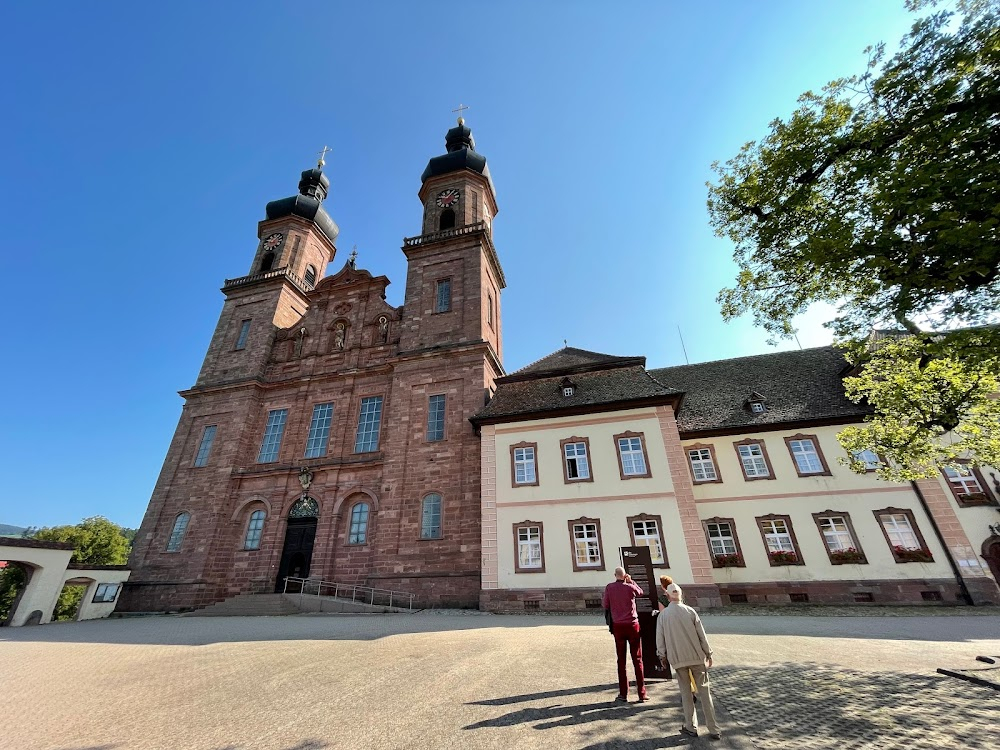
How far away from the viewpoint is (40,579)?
53.8 feet

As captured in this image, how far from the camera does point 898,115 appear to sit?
24.0 feet

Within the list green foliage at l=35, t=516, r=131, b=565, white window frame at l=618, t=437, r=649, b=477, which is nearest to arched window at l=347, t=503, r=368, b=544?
white window frame at l=618, t=437, r=649, b=477

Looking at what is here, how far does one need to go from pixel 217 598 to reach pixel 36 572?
254 inches

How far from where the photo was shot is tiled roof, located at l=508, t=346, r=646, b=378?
20.2 m

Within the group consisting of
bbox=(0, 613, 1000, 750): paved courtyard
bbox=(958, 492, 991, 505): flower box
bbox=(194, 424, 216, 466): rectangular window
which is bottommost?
bbox=(0, 613, 1000, 750): paved courtyard

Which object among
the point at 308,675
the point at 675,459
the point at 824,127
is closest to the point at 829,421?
the point at 675,459

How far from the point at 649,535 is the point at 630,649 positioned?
11.2 meters

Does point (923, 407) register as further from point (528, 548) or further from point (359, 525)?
point (359, 525)

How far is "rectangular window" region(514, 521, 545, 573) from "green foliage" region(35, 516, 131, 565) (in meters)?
54.0

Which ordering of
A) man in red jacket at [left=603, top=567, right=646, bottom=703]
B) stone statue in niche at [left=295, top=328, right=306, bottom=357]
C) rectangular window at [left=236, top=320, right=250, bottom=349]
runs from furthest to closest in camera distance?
rectangular window at [left=236, top=320, right=250, bottom=349]
stone statue in niche at [left=295, top=328, right=306, bottom=357]
man in red jacket at [left=603, top=567, right=646, bottom=703]

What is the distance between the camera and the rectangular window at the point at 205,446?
23.5 metres

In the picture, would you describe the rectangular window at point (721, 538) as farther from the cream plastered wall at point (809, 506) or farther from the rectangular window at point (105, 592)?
the rectangular window at point (105, 592)

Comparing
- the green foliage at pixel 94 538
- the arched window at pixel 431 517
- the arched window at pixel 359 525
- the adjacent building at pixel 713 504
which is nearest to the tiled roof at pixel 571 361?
the adjacent building at pixel 713 504

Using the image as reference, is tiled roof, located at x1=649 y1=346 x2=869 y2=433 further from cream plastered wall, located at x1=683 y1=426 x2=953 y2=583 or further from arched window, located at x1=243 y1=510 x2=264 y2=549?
arched window, located at x1=243 y1=510 x2=264 y2=549
